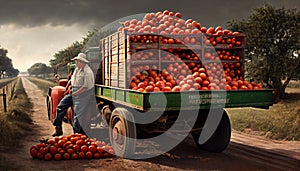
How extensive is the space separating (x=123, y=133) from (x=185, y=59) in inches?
80.3

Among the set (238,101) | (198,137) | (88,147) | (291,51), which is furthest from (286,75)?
(88,147)

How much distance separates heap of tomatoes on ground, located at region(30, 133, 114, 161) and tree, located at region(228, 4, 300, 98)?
15116 mm

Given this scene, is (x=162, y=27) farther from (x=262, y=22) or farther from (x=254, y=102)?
(x=262, y=22)

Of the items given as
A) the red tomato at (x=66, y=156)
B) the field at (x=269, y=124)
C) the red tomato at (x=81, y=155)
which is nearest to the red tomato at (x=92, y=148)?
the red tomato at (x=81, y=155)

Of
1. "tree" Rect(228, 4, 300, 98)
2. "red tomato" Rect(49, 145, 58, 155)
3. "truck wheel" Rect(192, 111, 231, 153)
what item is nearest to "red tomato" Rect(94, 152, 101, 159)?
"red tomato" Rect(49, 145, 58, 155)

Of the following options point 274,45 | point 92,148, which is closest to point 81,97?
point 92,148

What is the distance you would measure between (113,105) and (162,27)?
7.32 ft

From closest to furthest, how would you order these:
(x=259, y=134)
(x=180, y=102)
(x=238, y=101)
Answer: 1. (x=180, y=102)
2. (x=238, y=101)
3. (x=259, y=134)

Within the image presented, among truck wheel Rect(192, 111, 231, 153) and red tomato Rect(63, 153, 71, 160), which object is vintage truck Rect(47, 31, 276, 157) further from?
red tomato Rect(63, 153, 71, 160)

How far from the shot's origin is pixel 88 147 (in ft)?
20.6

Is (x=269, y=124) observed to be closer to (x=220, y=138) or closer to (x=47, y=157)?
(x=220, y=138)

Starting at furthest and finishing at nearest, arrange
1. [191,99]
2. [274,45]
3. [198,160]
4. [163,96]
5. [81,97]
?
[274,45], [81,97], [198,160], [191,99], [163,96]

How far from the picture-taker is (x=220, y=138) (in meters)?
7.10

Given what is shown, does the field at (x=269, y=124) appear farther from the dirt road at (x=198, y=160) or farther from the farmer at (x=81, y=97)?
the farmer at (x=81, y=97)
